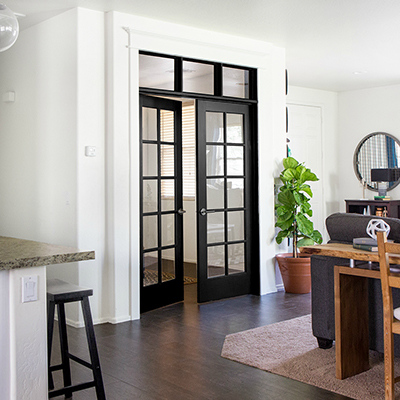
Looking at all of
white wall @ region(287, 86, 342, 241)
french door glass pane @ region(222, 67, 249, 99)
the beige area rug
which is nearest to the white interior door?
white wall @ region(287, 86, 342, 241)

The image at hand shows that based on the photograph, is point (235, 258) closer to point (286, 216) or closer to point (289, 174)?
point (286, 216)

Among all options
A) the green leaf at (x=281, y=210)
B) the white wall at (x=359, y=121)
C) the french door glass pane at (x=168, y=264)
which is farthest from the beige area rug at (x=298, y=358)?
the white wall at (x=359, y=121)

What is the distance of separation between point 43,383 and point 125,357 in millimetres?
1218

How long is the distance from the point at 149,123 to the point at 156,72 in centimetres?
49

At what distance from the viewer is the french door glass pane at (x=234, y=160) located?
5512mm

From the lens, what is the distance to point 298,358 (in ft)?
11.8

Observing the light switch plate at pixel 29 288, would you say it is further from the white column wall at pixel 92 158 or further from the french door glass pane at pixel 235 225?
the french door glass pane at pixel 235 225

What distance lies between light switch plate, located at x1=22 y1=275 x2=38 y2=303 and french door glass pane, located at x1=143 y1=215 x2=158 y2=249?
2493mm

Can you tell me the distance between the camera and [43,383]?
97.5 inches

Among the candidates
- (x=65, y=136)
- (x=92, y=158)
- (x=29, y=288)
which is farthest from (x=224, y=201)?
(x=29, y=288)

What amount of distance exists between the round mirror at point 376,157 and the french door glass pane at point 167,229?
370cm

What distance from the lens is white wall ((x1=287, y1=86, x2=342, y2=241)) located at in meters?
8.23

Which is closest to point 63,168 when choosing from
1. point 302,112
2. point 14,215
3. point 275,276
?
point 14,215

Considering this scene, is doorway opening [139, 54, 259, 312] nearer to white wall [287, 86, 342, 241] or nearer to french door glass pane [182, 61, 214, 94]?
french door glass pane [182, 61, 214, 94]
